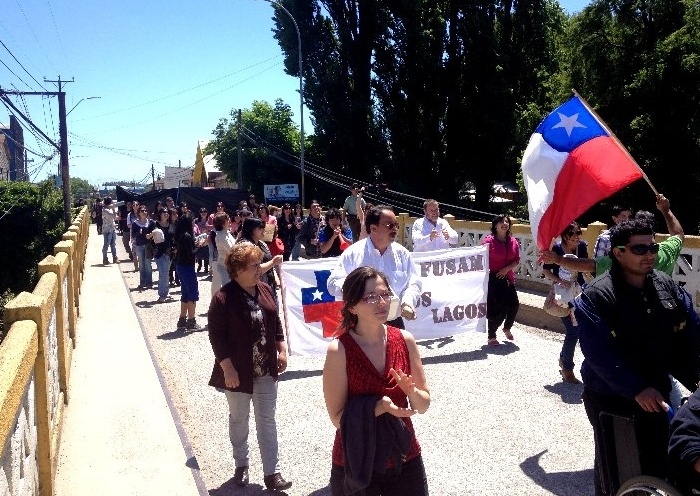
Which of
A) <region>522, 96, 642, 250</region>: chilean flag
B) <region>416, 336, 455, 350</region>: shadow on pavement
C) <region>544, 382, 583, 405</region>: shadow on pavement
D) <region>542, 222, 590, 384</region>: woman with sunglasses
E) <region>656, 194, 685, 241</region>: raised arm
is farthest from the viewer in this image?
<region>416, 336, 455, 350</region>: shadow on pavement

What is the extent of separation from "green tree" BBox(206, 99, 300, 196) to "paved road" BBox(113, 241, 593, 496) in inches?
1292

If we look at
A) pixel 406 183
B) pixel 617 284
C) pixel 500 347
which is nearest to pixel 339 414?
pixel 617 284

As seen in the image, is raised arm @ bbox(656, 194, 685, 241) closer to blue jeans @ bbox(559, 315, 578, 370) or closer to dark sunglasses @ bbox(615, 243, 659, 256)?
dark sunglasses @ bbox(615, 243, 659, 256)

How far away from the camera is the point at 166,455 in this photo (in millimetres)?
5391

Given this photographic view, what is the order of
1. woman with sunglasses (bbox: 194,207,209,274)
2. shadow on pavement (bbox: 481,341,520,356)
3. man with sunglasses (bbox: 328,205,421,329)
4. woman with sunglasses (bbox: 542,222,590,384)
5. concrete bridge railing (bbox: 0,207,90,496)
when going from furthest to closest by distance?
1. woman with sunglasses (bbox: 194,207,209,274)
2. shadow on pavement (bbox: 481,341,520,356)
3. woman with sunglasses (bbox: 542,222,590,384)
4. man with sunglasses (bbox: 328,205,421,329)
5. concrete bridge railing (bbox: 0,207,90,496)

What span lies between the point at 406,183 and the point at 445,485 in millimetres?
28835

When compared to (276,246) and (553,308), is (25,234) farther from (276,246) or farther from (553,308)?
(553,308)

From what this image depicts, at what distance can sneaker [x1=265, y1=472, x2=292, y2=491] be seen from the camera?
4.84 m

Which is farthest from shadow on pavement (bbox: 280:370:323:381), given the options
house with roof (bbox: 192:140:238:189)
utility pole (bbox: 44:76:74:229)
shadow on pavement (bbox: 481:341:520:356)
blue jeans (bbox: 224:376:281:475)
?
house with roof (bbox: 192:140:238:189)

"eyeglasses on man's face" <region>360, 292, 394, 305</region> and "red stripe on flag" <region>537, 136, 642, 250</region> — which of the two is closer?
"eyeglasses on man's face" <region>360, 292, 394, 305</region>

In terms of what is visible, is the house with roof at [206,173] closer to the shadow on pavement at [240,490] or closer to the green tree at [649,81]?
the green tree at [649,81]

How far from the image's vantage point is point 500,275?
29.9 feet

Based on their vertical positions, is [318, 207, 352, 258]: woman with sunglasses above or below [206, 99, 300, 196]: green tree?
below

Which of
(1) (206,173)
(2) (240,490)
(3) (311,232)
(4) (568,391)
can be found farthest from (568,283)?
(1) (206,173)
